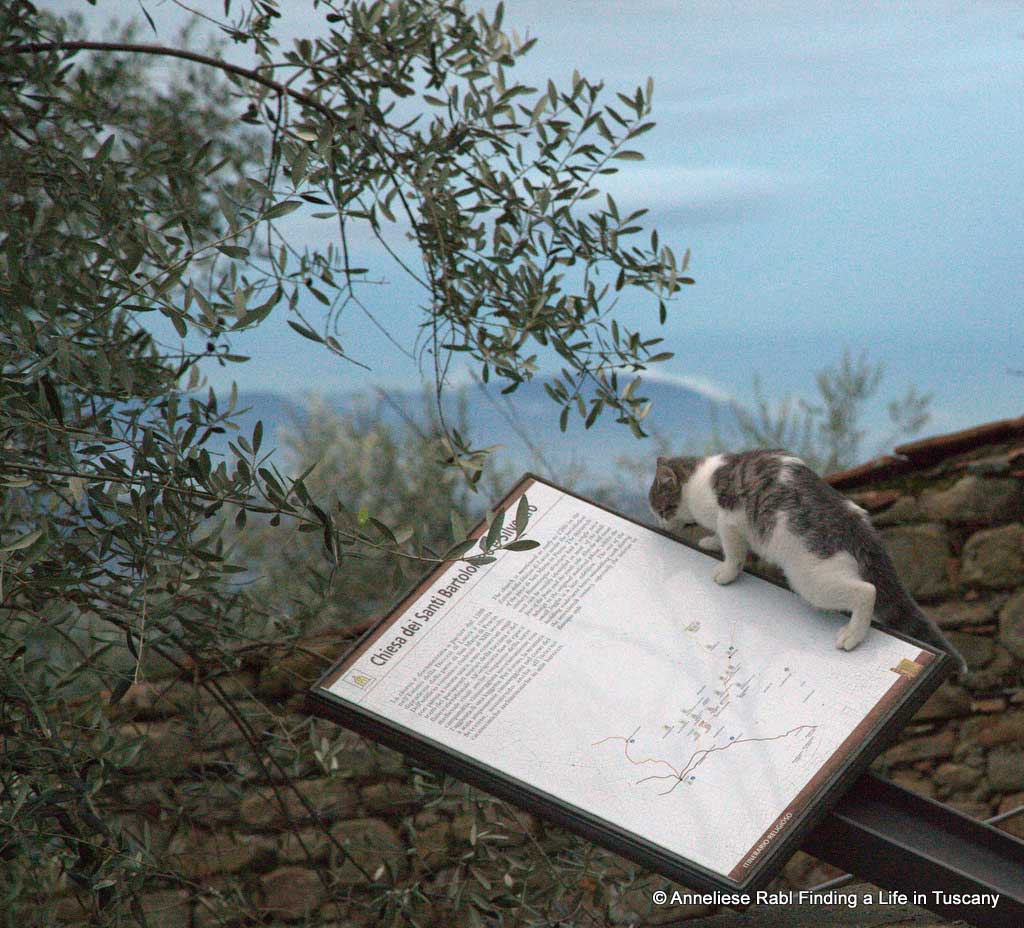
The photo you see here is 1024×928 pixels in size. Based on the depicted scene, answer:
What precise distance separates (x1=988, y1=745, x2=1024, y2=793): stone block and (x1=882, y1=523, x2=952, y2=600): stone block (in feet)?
2.15

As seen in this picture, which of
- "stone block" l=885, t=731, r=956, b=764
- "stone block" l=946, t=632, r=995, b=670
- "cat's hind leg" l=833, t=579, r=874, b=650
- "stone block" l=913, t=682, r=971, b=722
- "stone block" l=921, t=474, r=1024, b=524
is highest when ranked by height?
"cat's hind leg" l=833, t=579, r=874, b=650

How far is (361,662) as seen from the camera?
212 cm

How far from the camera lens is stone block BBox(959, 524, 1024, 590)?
4.00m

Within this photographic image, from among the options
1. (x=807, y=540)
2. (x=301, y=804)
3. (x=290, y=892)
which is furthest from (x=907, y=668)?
(x=290, y=892)

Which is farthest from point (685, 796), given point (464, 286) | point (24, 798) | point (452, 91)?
point (452, 91)

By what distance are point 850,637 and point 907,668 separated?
11 cm

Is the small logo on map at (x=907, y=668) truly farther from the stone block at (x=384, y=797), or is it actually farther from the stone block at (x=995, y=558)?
the stone block at (x=384, y=797)

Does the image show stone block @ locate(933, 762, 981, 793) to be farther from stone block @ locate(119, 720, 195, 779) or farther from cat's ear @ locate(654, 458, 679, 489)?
stone block @ locate(119, 720, 195, 779)

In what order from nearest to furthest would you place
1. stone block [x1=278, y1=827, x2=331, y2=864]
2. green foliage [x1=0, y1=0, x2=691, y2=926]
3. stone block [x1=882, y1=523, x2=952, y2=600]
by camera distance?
green foliage [x1=0, y1=0, x2=691, y2=926], stone block [x1=278, y1=827, x2=331, y2=864], stone block [x1=882, y1=523, x2=952, y2=600]

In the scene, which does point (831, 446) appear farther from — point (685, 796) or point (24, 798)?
point (24, 798)

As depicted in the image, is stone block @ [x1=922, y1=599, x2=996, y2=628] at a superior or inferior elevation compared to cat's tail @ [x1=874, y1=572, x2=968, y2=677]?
inferior

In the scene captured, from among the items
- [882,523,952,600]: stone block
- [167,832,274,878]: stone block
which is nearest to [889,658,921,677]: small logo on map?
[882,523,952,600]: stone block

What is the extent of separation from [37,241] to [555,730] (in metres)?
1.76

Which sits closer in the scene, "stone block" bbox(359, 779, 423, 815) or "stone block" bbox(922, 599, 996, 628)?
"stone block" bbox(359, 779, 423, 815)
